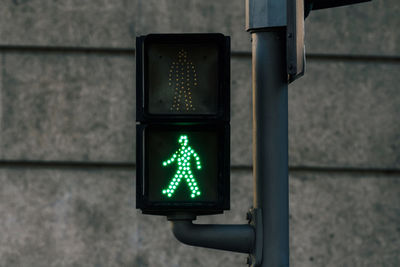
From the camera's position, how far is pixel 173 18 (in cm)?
595

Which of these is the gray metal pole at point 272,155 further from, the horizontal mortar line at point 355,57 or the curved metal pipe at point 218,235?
the horizontal mortar line at point 355,57

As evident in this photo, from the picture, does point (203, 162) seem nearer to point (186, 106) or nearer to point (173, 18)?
point (186, 106)

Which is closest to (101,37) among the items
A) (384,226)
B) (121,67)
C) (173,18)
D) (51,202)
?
(121,67)

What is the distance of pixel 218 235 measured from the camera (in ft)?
9.67

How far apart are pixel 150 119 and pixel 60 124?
3.36 meters

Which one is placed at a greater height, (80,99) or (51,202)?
(80,99)

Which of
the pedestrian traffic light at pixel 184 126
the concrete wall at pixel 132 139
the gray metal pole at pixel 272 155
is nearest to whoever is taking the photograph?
the pedestrian traffic light at pixel 184 126

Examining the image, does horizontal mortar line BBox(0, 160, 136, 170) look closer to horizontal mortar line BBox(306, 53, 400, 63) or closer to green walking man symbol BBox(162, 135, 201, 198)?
horizontal mortar line BBox(306, 53, 400, 63)

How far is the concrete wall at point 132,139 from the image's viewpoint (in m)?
5.88

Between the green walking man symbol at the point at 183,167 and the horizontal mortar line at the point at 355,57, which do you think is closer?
the green walking man symbol at the point at 183,167

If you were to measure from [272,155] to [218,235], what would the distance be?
0.47 metres

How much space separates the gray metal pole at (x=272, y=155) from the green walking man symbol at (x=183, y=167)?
333 mm

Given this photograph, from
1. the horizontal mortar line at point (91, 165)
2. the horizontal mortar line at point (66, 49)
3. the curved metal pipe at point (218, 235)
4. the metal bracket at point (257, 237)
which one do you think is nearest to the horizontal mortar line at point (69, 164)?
the horizontal mortar line at point (91, 165)

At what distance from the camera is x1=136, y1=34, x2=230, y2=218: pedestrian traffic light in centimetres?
271
